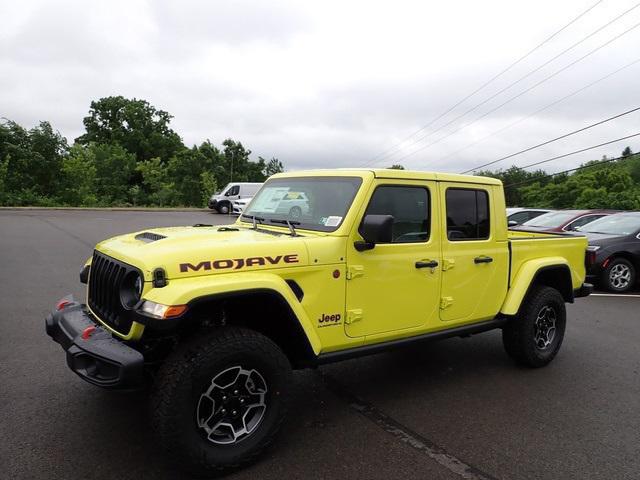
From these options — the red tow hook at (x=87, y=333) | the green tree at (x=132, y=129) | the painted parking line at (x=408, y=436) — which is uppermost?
the green tree at (x=132, y=129)

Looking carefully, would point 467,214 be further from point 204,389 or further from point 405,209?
point 204,389

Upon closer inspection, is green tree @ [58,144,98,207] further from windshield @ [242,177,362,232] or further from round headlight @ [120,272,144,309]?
round headlight @ [120,272,144,309]

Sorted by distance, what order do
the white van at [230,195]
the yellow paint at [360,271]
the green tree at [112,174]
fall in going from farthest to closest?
the green tree at [112,174], the white van at [230,195], the yellow paint at [360,271]

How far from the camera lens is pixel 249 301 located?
3104mm

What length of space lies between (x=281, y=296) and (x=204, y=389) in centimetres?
70

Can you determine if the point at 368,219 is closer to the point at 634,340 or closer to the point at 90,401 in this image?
the point at 90,401

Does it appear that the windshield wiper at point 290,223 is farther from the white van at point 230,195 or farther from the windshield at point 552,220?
the white van at point 230,195

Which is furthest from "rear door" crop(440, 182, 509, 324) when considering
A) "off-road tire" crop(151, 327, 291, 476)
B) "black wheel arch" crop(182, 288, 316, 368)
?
"off-road tire" crop(151, 327, 291, 476)

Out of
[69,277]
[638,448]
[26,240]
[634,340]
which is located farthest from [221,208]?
[638,448]

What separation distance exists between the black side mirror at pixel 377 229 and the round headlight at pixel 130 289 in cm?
145

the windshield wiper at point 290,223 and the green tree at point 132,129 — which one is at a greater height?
the green tree at point 132,129

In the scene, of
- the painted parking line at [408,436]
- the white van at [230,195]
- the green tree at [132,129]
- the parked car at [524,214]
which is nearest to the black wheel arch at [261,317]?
the painted parking line at [408,436]

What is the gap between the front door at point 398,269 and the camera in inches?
135

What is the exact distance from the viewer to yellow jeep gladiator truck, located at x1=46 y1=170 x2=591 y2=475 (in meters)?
2.74
